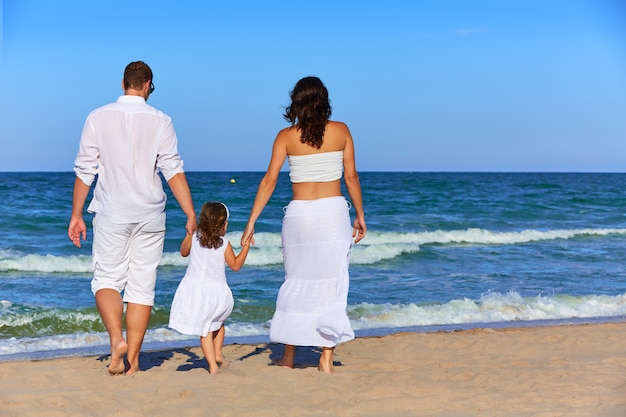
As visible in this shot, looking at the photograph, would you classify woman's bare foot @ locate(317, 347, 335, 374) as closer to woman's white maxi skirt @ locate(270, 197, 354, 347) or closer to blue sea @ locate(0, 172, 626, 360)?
woman's white maxi skirt @ locate(270, 197, 354, 347)

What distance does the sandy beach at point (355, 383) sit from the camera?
13.2ft

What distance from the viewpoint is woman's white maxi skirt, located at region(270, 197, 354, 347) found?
188 inches

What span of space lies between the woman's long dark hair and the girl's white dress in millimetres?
942

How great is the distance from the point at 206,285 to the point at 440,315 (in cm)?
368

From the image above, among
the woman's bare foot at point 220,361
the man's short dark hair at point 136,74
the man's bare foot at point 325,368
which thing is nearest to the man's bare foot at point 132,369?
the woman's bare foot at point 220,361

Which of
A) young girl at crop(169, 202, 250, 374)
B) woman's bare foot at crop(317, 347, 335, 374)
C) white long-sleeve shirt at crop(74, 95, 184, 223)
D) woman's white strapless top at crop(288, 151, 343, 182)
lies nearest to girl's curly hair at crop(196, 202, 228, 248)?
young girl at crop(169, 202, 250, 374)

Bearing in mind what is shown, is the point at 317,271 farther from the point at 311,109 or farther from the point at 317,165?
the point at 311,109

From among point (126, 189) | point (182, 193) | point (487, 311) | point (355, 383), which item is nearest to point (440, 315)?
point (487, 311)

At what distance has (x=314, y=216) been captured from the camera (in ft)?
15.7

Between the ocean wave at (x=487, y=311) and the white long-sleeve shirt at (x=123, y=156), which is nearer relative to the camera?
the white long-sleeve shirt at (x=123, y=156)

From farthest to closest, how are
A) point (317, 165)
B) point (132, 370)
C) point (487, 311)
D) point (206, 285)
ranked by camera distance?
point (487, 311), point (206, 285), point (132, 370), point (317, 165)

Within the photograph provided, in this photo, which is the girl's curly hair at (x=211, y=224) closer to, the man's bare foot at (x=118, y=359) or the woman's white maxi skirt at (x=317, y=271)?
the woman's white maxi skirt at (x=317, y=271)

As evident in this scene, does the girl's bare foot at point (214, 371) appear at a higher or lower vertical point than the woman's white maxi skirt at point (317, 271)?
lower

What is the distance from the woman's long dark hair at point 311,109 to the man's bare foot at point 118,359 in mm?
1698
